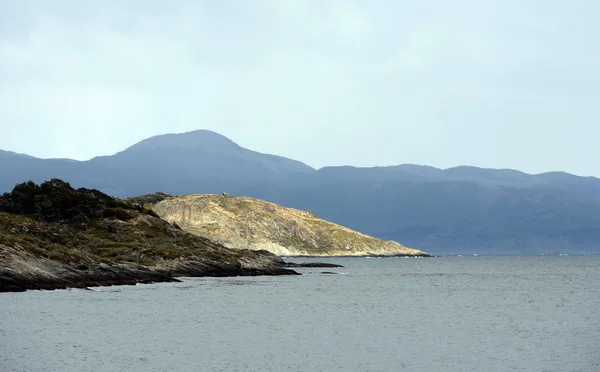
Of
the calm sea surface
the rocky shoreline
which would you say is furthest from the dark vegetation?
the calm sea surface

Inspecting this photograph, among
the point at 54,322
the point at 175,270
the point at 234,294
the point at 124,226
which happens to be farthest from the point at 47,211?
the point at 54,322

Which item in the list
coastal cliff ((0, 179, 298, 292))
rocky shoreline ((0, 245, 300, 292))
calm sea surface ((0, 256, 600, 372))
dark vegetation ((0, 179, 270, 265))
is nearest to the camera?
calm sea surface ((0, 256, 600, 372))

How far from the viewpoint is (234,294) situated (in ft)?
380

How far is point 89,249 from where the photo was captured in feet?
501

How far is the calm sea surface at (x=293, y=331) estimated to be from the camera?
163 ft

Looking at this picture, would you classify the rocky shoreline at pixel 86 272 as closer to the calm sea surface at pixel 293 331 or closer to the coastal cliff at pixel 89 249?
the coastal cliff at pixel 89 249

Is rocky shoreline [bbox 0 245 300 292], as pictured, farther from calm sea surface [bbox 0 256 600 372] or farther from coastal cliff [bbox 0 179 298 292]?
calm sea surface [bbox 0 256 600 372]

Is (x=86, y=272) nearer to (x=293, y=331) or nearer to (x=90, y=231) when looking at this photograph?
(x=90, y=231)

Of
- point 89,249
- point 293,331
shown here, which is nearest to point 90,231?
point 89,249

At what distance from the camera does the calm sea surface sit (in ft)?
163

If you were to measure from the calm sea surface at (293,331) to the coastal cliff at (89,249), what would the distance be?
844 centimetres

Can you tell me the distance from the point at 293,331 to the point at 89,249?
9424cm

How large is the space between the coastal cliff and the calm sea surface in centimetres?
844

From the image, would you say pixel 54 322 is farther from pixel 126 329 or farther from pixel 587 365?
pixel 587 365
